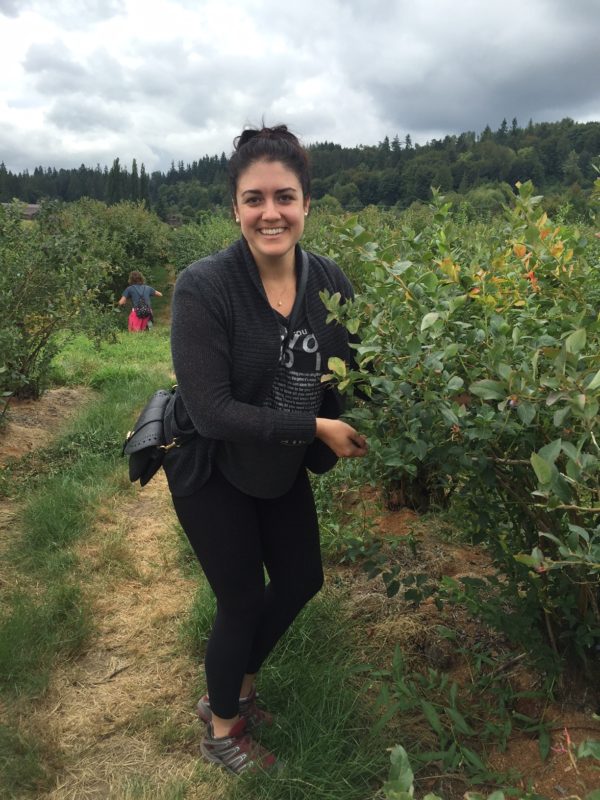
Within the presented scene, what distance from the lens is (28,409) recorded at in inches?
257

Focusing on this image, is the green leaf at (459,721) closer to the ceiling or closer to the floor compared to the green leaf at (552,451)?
closer to the floor

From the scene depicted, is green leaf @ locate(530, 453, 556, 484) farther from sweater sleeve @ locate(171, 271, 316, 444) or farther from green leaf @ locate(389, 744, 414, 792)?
sweater sleeve @ locate(171, 271, 316, 444)

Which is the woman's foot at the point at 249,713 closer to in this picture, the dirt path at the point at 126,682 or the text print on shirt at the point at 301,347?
the dirt path at the point at 126,682

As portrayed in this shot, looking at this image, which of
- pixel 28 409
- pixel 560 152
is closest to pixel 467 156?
pixel 560 152

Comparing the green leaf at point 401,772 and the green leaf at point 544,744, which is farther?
the green leaf at point 544,744

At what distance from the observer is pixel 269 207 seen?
6.03 ft

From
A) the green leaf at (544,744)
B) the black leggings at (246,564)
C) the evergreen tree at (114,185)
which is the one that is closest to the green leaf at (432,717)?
the green leaf at (544,744)

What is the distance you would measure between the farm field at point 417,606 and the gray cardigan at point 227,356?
0.58ft

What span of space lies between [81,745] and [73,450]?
318 centimetres

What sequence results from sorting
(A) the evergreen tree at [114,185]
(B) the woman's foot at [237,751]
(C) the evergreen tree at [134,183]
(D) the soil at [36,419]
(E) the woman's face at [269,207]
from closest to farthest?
(E) the woman's face at [269,207]
(B) the woman's foot at [237,751]
(D) the soil at [36,419]
(A) the evergreen tree at [114,185]
(C) the evergreen tree at [134,183]

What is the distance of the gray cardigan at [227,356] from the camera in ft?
5.72

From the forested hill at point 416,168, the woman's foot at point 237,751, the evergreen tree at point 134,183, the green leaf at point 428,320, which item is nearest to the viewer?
the green leaf at point 428,320

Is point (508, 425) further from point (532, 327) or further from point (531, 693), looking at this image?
point (531, 693)

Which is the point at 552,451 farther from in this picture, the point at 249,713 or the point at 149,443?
the point at 249,713
